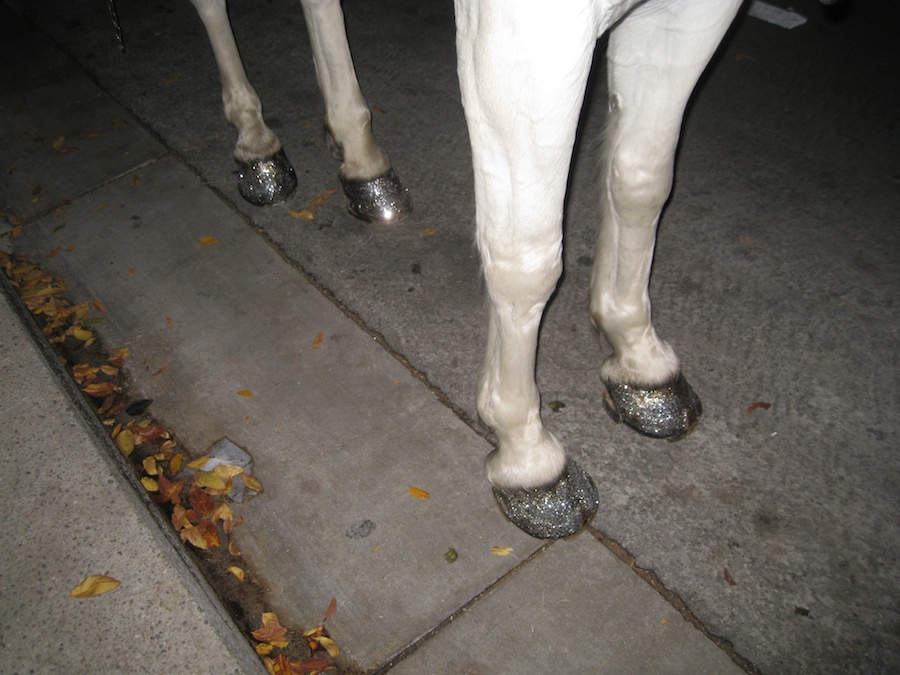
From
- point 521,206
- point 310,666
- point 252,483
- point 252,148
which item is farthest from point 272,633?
point 252,148

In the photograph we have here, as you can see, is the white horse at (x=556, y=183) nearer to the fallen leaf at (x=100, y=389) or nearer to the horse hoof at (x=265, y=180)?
the horse hoof at (x=265, y=180)

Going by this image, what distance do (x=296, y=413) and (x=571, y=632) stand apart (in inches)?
44.5

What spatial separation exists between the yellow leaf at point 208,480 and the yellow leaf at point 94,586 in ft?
1.50

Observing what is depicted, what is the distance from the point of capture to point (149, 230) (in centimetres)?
309

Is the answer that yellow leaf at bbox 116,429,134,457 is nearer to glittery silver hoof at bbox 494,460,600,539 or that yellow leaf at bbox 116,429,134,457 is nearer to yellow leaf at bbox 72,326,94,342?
yellow leaf at bbox 72,326,94,342

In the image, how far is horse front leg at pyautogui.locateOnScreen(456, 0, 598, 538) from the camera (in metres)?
1.27

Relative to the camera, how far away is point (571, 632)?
181 centimetres

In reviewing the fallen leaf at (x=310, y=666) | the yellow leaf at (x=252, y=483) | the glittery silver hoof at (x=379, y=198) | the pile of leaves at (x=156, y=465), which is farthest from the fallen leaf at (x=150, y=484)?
the glittery silver hoof at (x=379, y=198)

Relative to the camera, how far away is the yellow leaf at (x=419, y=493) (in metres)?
2.11

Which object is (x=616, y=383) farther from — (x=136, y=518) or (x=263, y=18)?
(x=263, y=18)

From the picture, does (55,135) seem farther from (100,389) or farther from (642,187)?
(642,187)

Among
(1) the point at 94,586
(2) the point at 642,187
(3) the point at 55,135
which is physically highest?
(2) the point at 642,187

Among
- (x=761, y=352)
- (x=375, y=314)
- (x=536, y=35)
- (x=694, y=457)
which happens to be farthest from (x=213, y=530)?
(x=761, y=352)

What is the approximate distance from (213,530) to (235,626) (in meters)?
0.33
